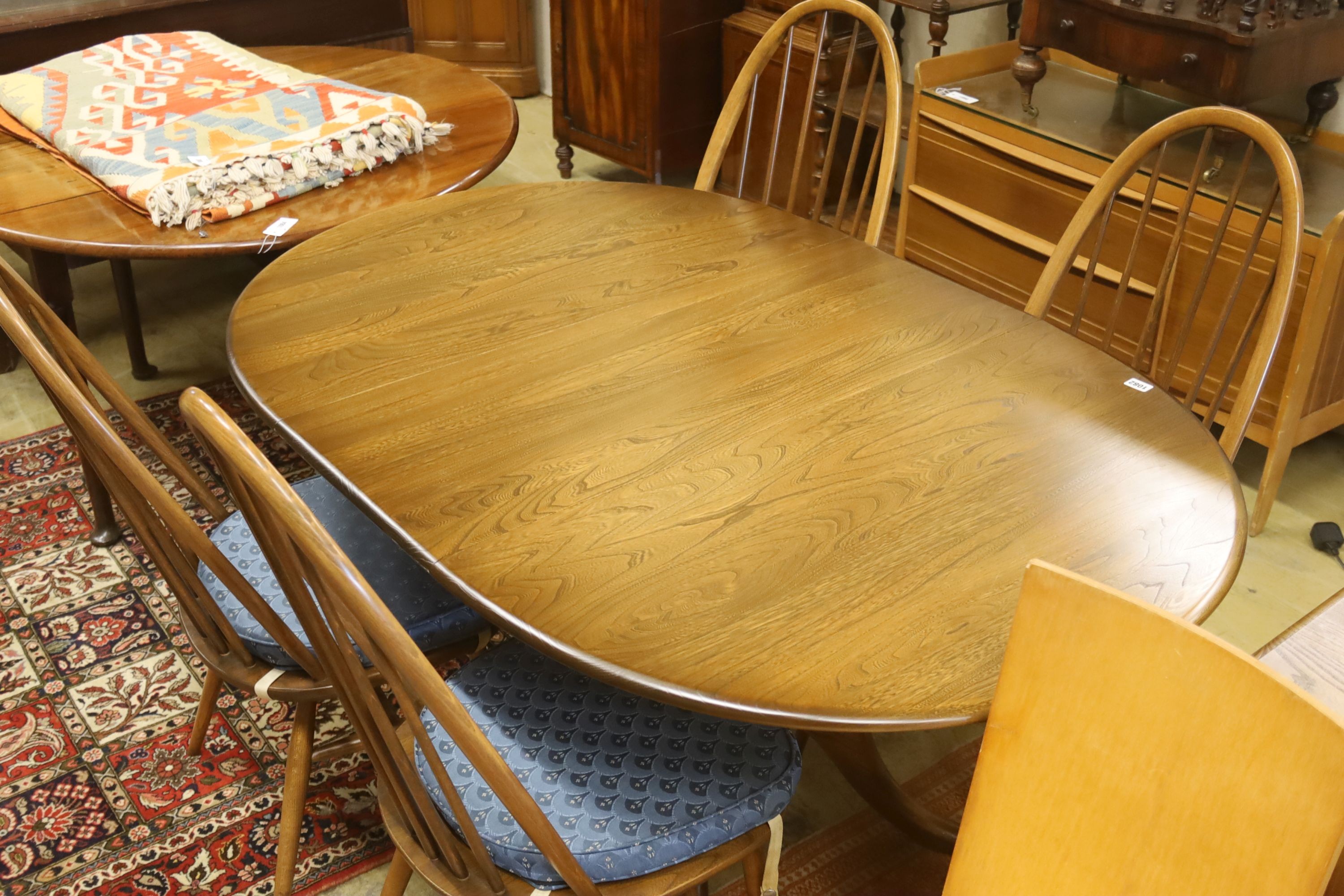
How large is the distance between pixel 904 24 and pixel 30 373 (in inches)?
101

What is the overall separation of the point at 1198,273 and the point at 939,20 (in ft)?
2.98

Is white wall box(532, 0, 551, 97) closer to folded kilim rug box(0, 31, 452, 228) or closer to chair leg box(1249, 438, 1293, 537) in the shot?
Result: folded kilim rug box(0, 31, 452, 228)

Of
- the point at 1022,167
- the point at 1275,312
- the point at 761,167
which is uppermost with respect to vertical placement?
the point at 1275,312

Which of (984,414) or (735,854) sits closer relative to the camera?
(735,854)

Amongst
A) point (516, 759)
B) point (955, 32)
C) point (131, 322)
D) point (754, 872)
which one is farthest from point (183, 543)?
point (955, 32)

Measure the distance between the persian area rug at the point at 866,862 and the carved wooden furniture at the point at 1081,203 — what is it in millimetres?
996

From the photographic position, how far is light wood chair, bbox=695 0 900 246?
76.0 inches

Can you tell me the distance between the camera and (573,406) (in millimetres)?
1390

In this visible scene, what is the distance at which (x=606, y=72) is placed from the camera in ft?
12.0

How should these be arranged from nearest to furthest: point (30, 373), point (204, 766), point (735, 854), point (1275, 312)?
point (735, 854) < point (1275, 312) < point (204, 766) < point (30, 373)

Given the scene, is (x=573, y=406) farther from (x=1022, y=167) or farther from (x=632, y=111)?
(x=632, y=111)

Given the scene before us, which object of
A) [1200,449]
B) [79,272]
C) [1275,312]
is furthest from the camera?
[79,272]

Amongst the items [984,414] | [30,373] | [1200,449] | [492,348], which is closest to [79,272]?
[30,373]

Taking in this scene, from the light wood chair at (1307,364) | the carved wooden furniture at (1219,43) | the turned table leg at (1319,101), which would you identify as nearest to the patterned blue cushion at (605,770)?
the light wood chair at (1307,364)
